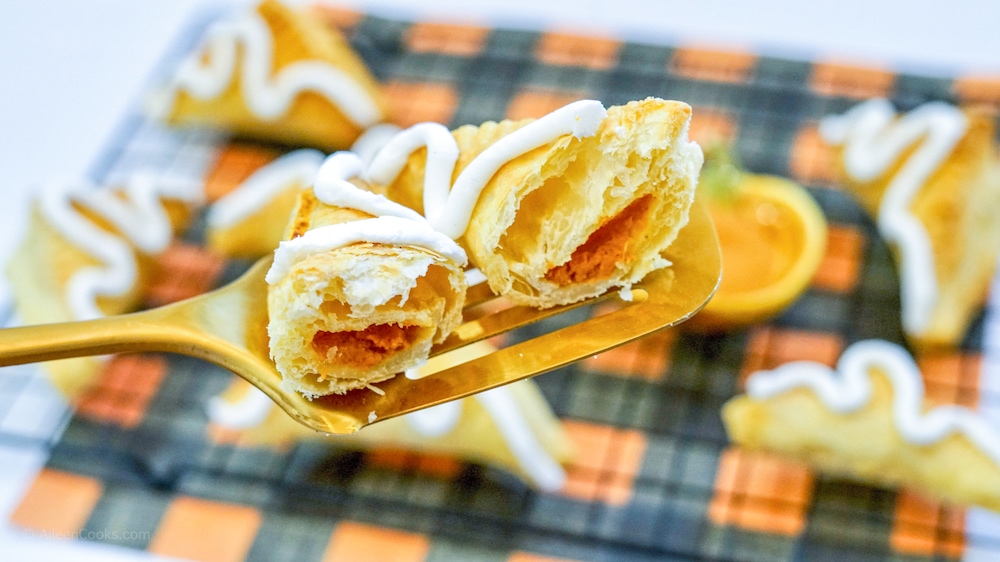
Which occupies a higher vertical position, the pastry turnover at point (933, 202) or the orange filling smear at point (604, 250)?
the orange filling smear at point (604, 250)

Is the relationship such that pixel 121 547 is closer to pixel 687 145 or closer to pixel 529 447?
pixel 529 447

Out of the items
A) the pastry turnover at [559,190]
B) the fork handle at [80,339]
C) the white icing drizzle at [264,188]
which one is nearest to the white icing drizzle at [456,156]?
the pastry turnover at [559,190]

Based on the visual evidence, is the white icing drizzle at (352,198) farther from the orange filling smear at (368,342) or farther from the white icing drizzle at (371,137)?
the white icing drizzle at (371,137)

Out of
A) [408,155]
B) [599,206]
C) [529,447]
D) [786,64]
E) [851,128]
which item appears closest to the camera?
[599,206]

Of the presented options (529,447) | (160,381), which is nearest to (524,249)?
(529,447)

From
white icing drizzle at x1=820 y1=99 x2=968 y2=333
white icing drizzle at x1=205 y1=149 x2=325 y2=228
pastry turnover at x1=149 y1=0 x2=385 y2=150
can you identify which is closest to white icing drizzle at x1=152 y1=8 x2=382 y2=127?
pastry turnover at x1=149 y1=0 x2=385 y2=150

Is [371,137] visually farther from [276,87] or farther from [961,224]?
[961,224]
